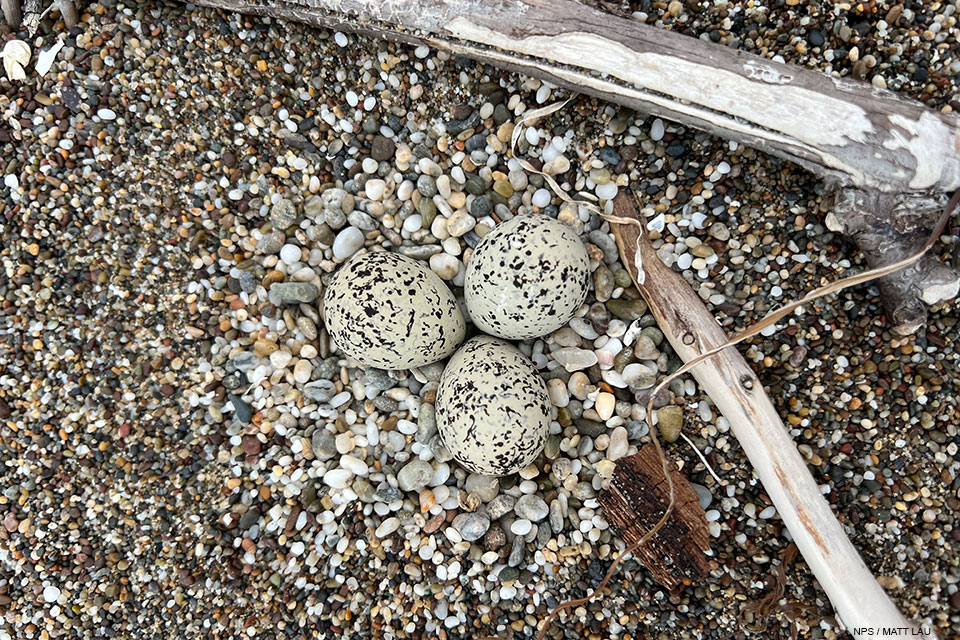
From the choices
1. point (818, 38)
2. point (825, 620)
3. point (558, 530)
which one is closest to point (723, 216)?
point (818, 38)

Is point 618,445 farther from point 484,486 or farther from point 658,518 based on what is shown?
point 484,486

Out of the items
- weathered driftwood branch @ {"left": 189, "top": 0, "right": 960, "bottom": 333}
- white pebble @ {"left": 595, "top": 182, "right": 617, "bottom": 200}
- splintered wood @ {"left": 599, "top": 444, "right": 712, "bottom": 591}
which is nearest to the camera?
weathered driftwood branch @ {"left": 189, "top": 0, "right": 960, "bottom": 333}

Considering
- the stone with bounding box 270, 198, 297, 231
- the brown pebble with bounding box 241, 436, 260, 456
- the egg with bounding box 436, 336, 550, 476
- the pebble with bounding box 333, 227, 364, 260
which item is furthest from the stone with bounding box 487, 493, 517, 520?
the stone with bounding box 270, 198, 297, 231

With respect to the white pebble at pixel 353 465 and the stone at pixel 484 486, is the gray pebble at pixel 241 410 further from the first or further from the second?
the stone at pixel 484 486

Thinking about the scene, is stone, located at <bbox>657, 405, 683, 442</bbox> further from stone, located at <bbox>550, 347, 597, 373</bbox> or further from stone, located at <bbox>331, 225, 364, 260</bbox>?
stone, located at <bbox>331, 225, 364, 260</bbox>

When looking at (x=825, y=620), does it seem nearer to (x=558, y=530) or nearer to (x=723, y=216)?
(x=558, y=530)

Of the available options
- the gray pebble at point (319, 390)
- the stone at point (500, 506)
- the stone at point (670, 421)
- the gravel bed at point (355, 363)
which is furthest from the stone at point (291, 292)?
the stone at point (670, 421)

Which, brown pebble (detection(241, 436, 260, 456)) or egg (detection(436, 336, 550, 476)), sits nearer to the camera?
egg (detection(436, 336, 550, 476))
